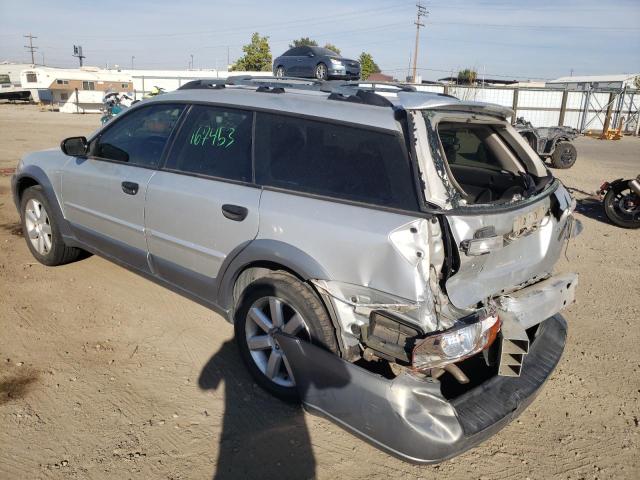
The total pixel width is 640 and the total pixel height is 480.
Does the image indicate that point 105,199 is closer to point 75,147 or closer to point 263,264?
point 75,147

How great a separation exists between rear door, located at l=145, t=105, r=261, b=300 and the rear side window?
0.16m

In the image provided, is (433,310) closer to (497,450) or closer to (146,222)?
(497,450)

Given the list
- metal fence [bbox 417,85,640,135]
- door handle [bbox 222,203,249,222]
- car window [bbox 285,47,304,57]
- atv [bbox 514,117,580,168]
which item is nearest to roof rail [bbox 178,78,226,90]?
door handle [bbox 222,203,249,222]

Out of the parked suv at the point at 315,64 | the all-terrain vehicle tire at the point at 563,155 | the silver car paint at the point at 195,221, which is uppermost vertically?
the parked suv at the point at 315,64

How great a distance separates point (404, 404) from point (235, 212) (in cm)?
149

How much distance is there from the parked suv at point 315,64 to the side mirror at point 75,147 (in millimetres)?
11817

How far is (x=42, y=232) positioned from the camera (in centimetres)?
503

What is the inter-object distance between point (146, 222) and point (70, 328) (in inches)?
41.2

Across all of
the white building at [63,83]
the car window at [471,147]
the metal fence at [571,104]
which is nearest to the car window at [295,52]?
the metal fence at [571,104]

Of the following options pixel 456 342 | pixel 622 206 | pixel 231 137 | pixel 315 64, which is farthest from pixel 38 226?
pixel 315 64

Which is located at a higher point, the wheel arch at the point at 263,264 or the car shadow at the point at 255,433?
the wheel arch at the point at 263,264

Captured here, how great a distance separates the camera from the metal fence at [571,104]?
24245mm

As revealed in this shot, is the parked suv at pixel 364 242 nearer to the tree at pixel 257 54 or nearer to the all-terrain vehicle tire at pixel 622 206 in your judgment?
the all-terrain vehicle tire at pixel 622 206

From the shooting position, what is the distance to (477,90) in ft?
78.7
